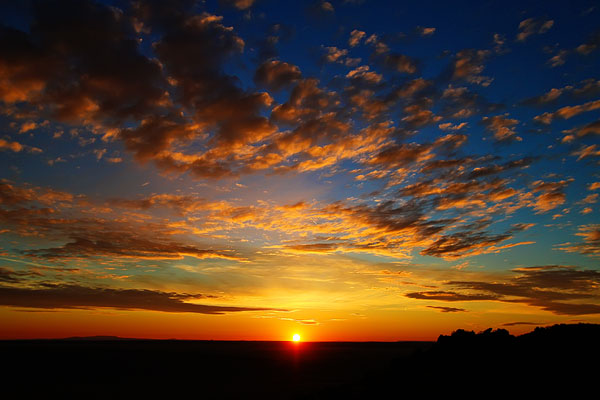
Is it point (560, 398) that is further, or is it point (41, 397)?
point (41, 397)

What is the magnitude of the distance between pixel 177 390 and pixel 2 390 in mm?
13580

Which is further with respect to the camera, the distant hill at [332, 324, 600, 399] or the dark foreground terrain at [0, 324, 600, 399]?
the dark foreground terrain at [0, 324, 600, 399]

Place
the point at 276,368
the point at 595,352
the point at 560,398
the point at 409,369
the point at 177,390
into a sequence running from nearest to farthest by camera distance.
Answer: the point at 560,398, the point at 595,352, the point at 409,369, the point at 177,390, the point at 276,368

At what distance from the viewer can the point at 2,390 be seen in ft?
91.3

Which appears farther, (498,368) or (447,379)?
(498,368)

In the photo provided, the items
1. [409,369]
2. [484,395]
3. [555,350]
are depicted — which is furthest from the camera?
[409,369]

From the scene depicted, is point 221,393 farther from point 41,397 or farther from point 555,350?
point 555,350

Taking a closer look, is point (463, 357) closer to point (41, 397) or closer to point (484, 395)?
point (484, 395)

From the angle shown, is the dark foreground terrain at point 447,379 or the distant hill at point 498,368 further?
the dark foreground terrain at point 447,379

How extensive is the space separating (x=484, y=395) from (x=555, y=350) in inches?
201

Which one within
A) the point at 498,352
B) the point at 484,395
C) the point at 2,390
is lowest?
the point at 2,390

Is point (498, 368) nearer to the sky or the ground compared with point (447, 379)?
nearer to the sky

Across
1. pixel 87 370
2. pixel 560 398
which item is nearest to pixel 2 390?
pixel 87 370

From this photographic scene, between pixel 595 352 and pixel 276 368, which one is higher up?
pixel 595 352
